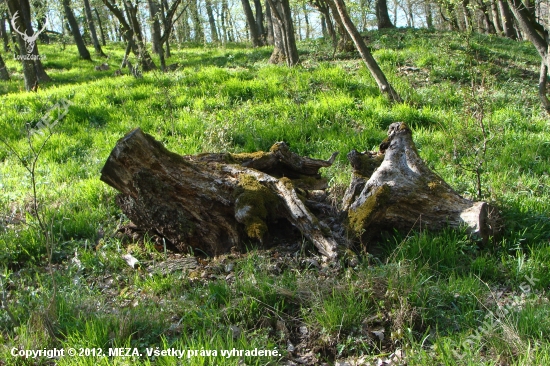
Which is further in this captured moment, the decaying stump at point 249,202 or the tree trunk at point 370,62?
the tree trunk at point 370,62

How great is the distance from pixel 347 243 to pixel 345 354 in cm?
125

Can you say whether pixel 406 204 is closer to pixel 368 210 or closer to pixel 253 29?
pixel 368 210

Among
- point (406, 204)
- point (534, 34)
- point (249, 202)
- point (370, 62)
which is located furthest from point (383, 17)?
point (249, 202)

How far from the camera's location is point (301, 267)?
3.98 meters

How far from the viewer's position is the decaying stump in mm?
4191

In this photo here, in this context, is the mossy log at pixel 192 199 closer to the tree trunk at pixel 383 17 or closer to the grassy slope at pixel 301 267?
the grassy slope at pixel 301 267

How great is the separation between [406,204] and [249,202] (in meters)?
1.52

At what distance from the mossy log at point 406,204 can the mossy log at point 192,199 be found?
61 cm

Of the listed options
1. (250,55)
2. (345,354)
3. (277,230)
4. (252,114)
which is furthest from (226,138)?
(250,55)

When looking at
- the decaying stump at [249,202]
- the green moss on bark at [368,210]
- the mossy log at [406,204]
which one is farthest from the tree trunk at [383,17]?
the green moss on bark at [368,210]

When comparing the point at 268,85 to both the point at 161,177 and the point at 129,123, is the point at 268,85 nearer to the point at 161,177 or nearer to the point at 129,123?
the point at 129,123

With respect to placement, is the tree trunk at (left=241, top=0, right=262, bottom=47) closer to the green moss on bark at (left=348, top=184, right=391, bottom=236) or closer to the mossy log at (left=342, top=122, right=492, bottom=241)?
the mossy log at (left=342, top=122, right=492, bottom=241)

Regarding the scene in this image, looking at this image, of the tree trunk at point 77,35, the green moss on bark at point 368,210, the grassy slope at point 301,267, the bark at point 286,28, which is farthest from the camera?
the tree trunk at point 77,35

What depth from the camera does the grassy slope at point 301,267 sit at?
121 inches
